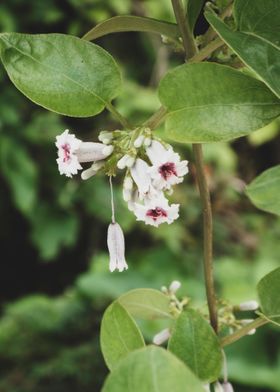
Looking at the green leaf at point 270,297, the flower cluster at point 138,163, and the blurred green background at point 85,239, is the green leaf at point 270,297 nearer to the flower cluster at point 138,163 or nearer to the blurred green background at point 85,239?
the flower cluster at point 138,163

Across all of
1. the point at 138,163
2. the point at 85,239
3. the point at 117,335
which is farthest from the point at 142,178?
the point at 85,239

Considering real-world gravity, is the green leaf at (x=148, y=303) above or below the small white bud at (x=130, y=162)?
below

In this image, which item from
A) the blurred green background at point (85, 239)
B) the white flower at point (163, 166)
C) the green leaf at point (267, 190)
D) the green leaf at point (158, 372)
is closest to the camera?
the green leaf at point (158, 372)

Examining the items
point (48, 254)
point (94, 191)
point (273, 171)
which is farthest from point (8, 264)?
point (273, 171)

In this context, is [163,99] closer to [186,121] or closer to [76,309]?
[186,121]

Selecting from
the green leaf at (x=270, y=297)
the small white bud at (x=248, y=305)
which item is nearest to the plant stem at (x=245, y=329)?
the green leaf at (x=270, y=297)

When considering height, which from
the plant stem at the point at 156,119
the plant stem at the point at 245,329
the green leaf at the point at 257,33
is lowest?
the plant stem at the point at 245,329

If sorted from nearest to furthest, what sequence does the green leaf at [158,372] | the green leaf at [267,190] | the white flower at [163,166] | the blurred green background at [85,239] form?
the green leaf at [158,372]
the white flower at [163,166]
the green leaf at [267,190]
the blurred green background at [85,239]

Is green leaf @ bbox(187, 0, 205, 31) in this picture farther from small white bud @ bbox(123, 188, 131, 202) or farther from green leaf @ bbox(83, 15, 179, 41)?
small white bud @ bbox(123, 188, 131, 202)
